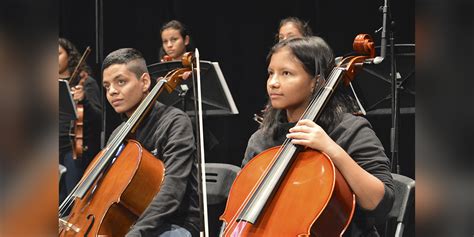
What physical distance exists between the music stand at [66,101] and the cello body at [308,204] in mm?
1732

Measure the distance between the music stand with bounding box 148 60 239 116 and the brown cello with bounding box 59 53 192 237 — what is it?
0.37m

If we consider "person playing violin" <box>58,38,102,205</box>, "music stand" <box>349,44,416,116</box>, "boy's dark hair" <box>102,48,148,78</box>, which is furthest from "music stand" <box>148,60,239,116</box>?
"person playing violin" <box>58,38,102,205</box>

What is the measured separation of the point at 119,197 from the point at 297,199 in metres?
0.68

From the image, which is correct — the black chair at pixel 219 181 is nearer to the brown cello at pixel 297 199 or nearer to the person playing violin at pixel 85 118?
the brown cello at pixel 297 199

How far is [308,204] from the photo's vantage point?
138cm

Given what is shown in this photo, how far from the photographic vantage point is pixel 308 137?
1455mm

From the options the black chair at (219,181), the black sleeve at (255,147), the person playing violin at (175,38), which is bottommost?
the black chair at (219,181)

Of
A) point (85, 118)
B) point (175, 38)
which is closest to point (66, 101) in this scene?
point (85, 118)

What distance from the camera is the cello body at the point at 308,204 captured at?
4.46 ft

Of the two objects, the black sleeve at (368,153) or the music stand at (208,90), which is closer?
the black sleeve at (368,153)

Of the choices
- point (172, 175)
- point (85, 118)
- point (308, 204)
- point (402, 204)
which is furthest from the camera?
point (85, 118)

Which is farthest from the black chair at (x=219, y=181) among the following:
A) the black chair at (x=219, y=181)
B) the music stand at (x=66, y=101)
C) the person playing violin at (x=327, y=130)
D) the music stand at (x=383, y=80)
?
the music stand at (x=66, y=101)

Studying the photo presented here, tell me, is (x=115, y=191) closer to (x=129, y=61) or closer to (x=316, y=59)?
(x=129, y=61)
